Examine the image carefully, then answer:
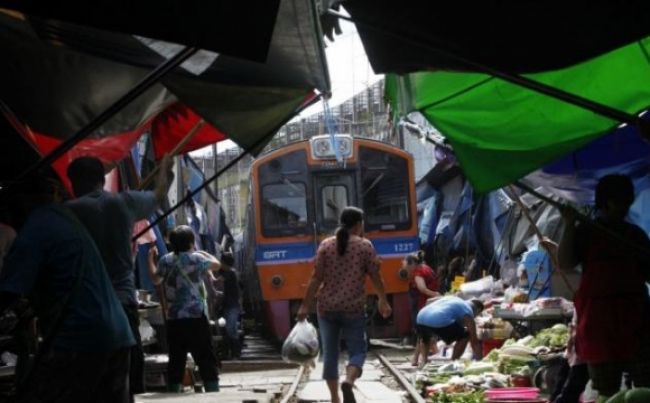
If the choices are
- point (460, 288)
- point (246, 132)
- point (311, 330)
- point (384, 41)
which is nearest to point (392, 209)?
point (460, 288)

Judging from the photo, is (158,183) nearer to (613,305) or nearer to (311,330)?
(613,305)

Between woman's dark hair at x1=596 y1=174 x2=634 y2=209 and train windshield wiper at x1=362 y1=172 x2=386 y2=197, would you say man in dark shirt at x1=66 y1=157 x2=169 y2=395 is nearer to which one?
woman's dark hair at x1=596 y1=174 x2=634 y2=209

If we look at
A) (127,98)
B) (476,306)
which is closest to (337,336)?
(127,98)

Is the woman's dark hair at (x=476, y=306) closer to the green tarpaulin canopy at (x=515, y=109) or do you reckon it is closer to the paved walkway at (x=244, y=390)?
the paved walkway at (x=244, y=390)

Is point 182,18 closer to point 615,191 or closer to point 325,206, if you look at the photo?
point 615,191

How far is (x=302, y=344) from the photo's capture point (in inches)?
395

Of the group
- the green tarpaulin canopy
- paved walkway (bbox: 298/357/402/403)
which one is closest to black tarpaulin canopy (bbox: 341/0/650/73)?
the green tarpaulin canopy

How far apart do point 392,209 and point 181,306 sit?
9.85 m

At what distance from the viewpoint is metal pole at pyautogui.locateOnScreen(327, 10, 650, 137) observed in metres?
4.21

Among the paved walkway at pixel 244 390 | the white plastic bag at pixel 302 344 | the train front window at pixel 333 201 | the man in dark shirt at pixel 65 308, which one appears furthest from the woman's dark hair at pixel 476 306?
the man in dark shirt at pixel 65 308

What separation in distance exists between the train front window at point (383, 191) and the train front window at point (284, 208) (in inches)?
43.4

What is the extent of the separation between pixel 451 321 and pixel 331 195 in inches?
263

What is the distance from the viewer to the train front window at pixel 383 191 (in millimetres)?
18766

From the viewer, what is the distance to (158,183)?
6055 mm
